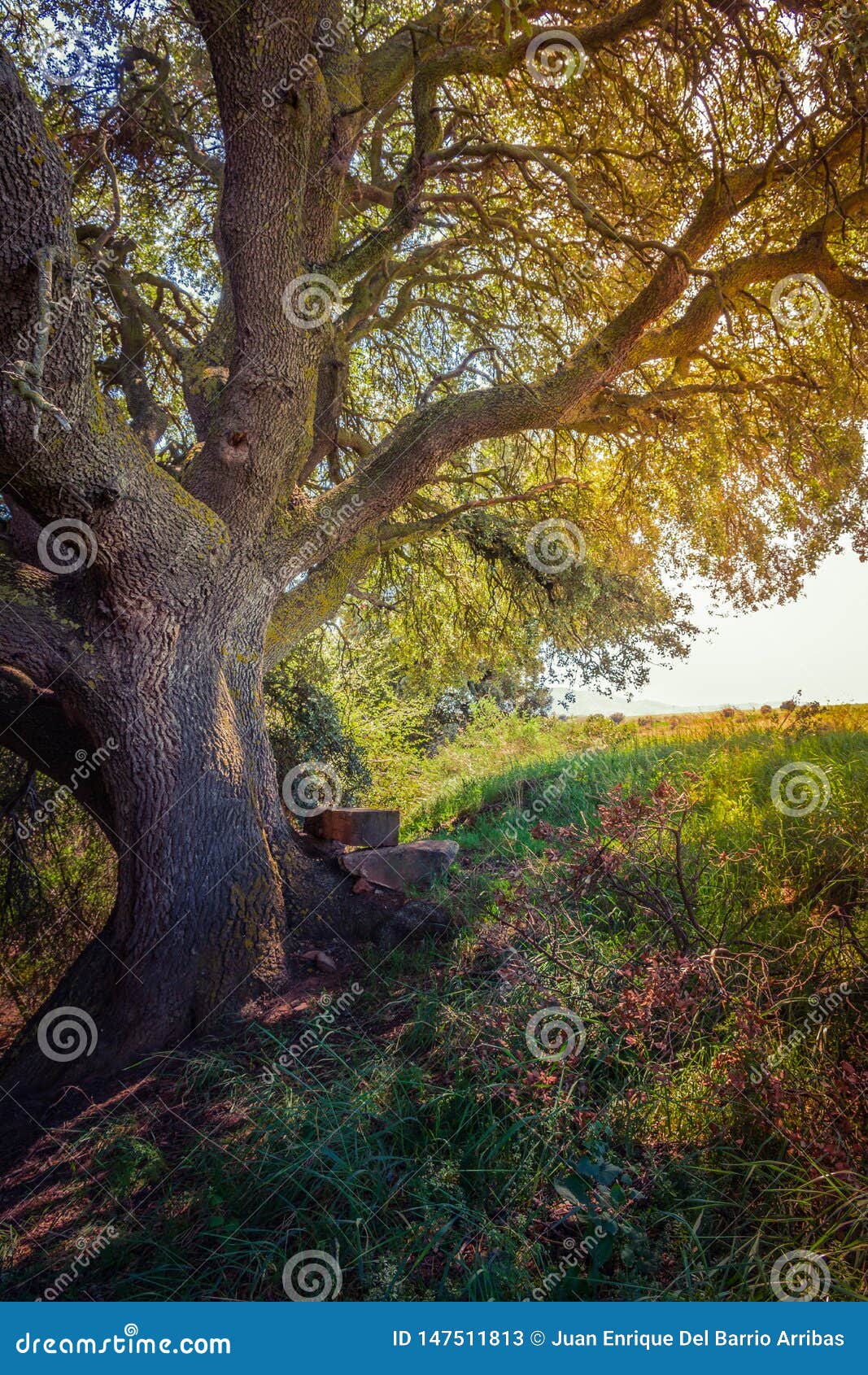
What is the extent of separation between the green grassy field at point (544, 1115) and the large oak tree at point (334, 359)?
2.84ft

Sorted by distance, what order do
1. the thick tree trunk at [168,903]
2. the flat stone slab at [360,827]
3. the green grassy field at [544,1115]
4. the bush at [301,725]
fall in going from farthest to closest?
the bush at [301,725] < the flat stone slab at [360,827] < the thick tree trunk at [168,903] < the green grassy field at [544,1115]

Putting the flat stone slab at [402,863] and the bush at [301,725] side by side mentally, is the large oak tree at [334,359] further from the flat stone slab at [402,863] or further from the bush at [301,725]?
the bush at [301,725]

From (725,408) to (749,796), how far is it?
14.4 ft

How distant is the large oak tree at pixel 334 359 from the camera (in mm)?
3777

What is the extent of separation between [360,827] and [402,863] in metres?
0.39

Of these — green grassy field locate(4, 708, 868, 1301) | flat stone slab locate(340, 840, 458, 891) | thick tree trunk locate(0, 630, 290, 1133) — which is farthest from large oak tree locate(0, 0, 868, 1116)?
green grassy field locate(4, 708, 868, 1301)

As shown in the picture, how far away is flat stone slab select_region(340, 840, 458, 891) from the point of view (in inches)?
182

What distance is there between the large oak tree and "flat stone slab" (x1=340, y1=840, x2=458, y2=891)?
0.32 m

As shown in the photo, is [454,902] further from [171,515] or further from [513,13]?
[513,13]

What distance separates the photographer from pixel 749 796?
4.61 meters

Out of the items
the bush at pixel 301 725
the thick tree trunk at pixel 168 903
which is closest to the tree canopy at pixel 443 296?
the thick tree trunk at pixel 168 903

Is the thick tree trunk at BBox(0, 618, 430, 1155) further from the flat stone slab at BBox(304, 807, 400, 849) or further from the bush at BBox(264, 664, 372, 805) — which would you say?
the bush at BBox(264, 664, 372, 805)

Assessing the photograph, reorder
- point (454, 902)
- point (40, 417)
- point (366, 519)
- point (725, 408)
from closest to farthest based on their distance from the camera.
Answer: point (40, 417) → point (454, 902) → point (366, 519) → point (725, 408)
